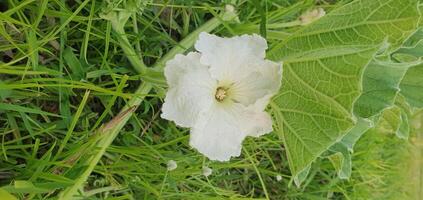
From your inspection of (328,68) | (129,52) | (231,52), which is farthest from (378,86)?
(129,52)

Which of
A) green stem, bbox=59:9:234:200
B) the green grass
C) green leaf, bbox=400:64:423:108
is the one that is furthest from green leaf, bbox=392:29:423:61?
green stem, bbox=59:9:234:200

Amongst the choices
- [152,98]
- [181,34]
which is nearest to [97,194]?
[152,98]

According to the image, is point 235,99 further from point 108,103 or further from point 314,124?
point 108,103

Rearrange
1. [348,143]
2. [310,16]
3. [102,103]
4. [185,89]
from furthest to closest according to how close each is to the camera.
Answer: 1. [310,16]
2. [102,103]
3. [348,143]
4. [185,89]

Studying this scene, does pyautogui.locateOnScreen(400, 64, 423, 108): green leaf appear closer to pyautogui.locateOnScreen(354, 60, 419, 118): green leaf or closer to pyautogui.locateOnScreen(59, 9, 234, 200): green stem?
pyautogui.locateOnScreen(354, 60, 419, 118): green leaf

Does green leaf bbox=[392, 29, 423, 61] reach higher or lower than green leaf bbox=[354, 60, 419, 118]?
higher

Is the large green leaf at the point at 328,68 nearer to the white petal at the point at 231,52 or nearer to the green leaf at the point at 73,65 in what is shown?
the white petal at the point at 231,52

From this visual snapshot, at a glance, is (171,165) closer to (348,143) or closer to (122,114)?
(122,114)
